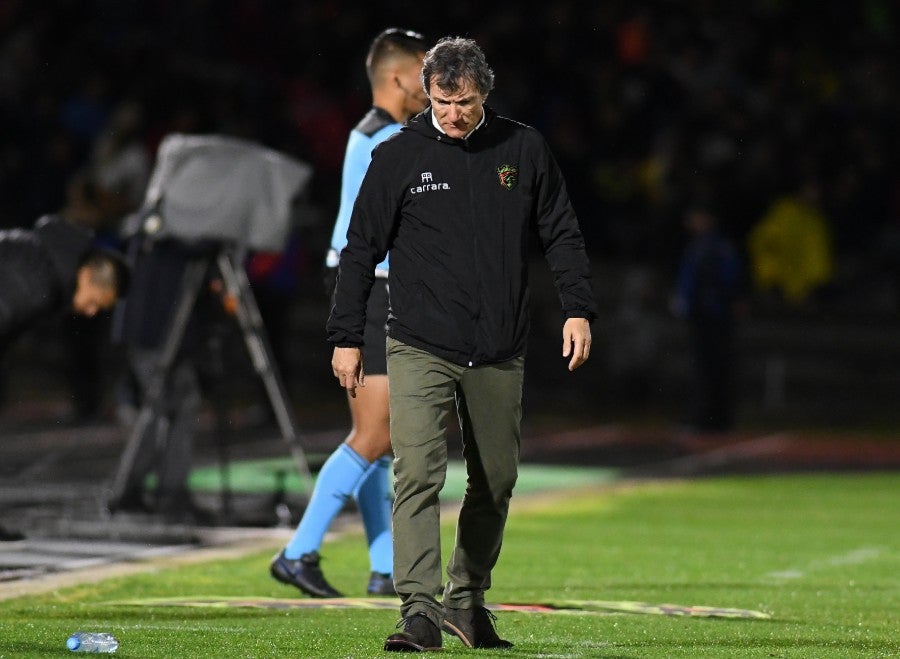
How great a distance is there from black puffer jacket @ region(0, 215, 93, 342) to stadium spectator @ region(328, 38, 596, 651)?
3.81 m

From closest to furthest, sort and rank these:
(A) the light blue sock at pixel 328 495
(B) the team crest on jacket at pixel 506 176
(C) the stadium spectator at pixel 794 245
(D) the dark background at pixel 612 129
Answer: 1. (B) the team crest on jacket at pixel 506 176
2. (A) the light blue sock at pixel 328 495
3. (C) the stadium spectator at pixel 794 245
4. (D) the dark background at pixel 612 129

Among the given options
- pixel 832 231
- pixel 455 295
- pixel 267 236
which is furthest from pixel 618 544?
pixel 832 231

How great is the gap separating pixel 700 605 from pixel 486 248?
99.0 inches

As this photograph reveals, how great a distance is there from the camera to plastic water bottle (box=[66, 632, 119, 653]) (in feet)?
22.7

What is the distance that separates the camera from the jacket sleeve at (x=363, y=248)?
7141mm

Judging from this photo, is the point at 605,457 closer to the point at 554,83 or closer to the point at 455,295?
the point at 554,83

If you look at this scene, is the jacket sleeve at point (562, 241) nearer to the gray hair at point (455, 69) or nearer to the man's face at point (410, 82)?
the gray hair at point (455, 69)

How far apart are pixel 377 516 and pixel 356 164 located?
1.65 metres

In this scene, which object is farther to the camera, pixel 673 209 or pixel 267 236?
pixel 673 209

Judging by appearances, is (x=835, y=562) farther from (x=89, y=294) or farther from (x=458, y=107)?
(x=458, y=107)

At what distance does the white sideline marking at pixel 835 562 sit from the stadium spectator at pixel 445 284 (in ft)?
11.8

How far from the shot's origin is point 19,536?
1123 centimetres

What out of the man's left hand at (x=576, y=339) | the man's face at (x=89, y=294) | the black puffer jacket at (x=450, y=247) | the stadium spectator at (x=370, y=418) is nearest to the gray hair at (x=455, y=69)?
the black puffer jacket at (x=450, y=247)

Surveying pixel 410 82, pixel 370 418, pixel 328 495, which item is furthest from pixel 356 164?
pixel 328 495
